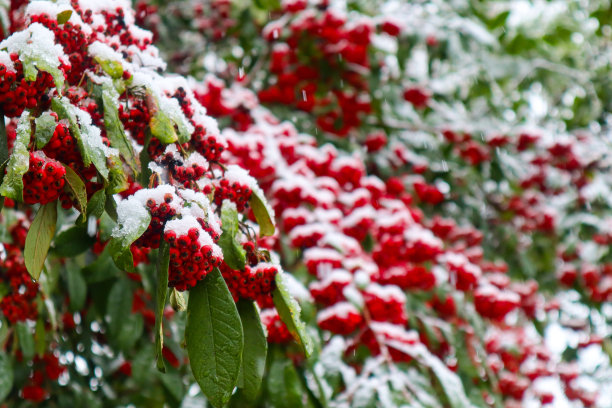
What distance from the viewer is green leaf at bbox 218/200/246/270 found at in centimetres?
114

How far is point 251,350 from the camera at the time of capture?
1184mm

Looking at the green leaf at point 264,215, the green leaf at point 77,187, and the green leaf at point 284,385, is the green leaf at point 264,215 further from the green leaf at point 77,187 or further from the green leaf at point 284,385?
the green leaf at point 284,385

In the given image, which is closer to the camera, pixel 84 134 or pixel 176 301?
Answer: pixel 84 134

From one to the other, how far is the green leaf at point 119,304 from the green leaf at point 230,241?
0.94 metres

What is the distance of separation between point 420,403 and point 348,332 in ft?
1.03

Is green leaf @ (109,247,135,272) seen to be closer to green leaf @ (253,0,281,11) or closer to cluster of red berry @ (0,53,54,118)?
cluster of red berry @ (0,53,54,118)

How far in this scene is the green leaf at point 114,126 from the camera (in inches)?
44.3

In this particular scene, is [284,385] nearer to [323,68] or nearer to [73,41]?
[73,41]

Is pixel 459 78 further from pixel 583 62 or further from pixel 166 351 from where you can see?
pixel 166 351

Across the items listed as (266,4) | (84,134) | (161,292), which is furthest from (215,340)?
(266,4)

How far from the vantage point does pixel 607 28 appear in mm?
4215

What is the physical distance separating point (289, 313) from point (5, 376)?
3.48 ft

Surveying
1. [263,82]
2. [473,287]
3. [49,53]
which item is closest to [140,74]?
[49,53]

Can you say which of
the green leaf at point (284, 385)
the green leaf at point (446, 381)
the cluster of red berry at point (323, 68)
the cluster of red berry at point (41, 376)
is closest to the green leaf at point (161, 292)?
the green leaf at point (284, 385)
